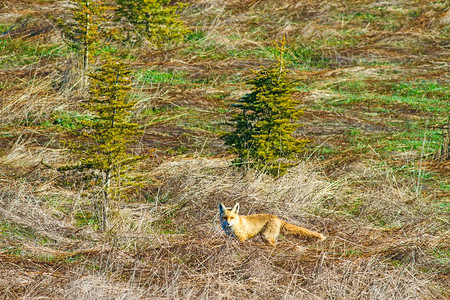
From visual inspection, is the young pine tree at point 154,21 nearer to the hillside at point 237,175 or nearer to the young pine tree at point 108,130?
the hillside at point 237,175

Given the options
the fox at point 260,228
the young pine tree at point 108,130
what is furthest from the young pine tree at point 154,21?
the fox at point 260,228

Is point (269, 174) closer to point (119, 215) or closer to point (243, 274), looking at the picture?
point (119, 215)

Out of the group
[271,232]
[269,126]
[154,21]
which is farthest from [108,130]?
[154,21]

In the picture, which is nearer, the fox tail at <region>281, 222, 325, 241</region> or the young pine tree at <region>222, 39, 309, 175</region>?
the fox tail at <region>281, 222, 325, 241</region>

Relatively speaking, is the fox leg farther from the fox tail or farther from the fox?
the fox tail

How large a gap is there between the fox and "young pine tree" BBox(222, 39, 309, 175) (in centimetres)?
243

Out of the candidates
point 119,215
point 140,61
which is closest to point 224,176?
point 119,215

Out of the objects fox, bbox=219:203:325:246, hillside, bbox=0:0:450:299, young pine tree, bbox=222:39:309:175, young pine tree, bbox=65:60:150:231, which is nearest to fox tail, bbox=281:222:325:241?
fox, bbox=219:203:325:246

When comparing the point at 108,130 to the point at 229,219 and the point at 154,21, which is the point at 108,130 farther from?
the point at 154,21

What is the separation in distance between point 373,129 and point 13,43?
13575 mm

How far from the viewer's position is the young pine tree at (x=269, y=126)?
401 inches

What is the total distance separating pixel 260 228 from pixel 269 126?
2968 millimetres

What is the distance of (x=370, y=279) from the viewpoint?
6.61 meters

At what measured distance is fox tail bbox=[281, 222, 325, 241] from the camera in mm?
7730
